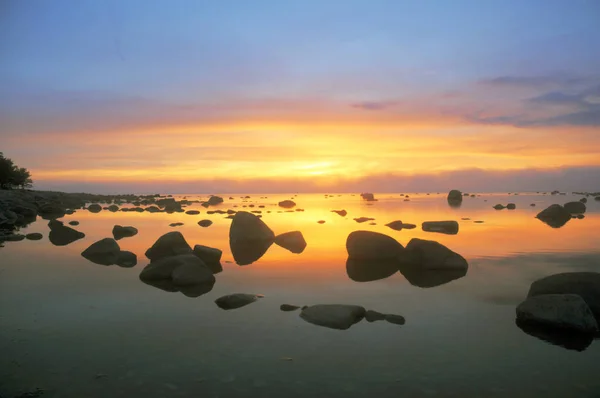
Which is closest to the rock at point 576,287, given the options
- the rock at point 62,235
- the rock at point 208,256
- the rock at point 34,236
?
the rock at point 208,256

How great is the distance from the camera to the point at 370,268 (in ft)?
62.3

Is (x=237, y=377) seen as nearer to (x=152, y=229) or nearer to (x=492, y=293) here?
(x=492, y=293)

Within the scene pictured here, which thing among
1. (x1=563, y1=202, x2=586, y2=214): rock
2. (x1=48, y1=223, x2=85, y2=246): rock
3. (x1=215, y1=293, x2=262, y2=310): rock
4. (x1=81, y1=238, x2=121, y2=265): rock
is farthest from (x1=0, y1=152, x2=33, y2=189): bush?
(x1=563, y1=202, x2=586, y2=214): rock

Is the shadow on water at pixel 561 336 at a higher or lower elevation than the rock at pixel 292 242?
lower

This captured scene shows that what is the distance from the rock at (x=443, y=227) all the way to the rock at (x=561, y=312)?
880 inches

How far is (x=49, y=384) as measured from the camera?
23.8 ft

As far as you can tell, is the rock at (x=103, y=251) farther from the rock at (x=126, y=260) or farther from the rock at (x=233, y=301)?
the rock at (x=233, y=301)

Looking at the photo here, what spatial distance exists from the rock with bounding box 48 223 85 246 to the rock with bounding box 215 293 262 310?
1857cm

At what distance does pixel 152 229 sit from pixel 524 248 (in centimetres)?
2870

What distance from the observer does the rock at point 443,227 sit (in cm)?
3332

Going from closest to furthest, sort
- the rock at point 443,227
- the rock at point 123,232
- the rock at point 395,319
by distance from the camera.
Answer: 1. the rock at point 395,319
2. the rock at point 123,232
3. the rock at point 443,227

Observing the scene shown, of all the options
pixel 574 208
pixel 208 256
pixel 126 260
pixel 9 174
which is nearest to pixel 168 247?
pixel 126 260

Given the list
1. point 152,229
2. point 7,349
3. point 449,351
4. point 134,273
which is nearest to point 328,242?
point 134,273

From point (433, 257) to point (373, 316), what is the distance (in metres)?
8.44
